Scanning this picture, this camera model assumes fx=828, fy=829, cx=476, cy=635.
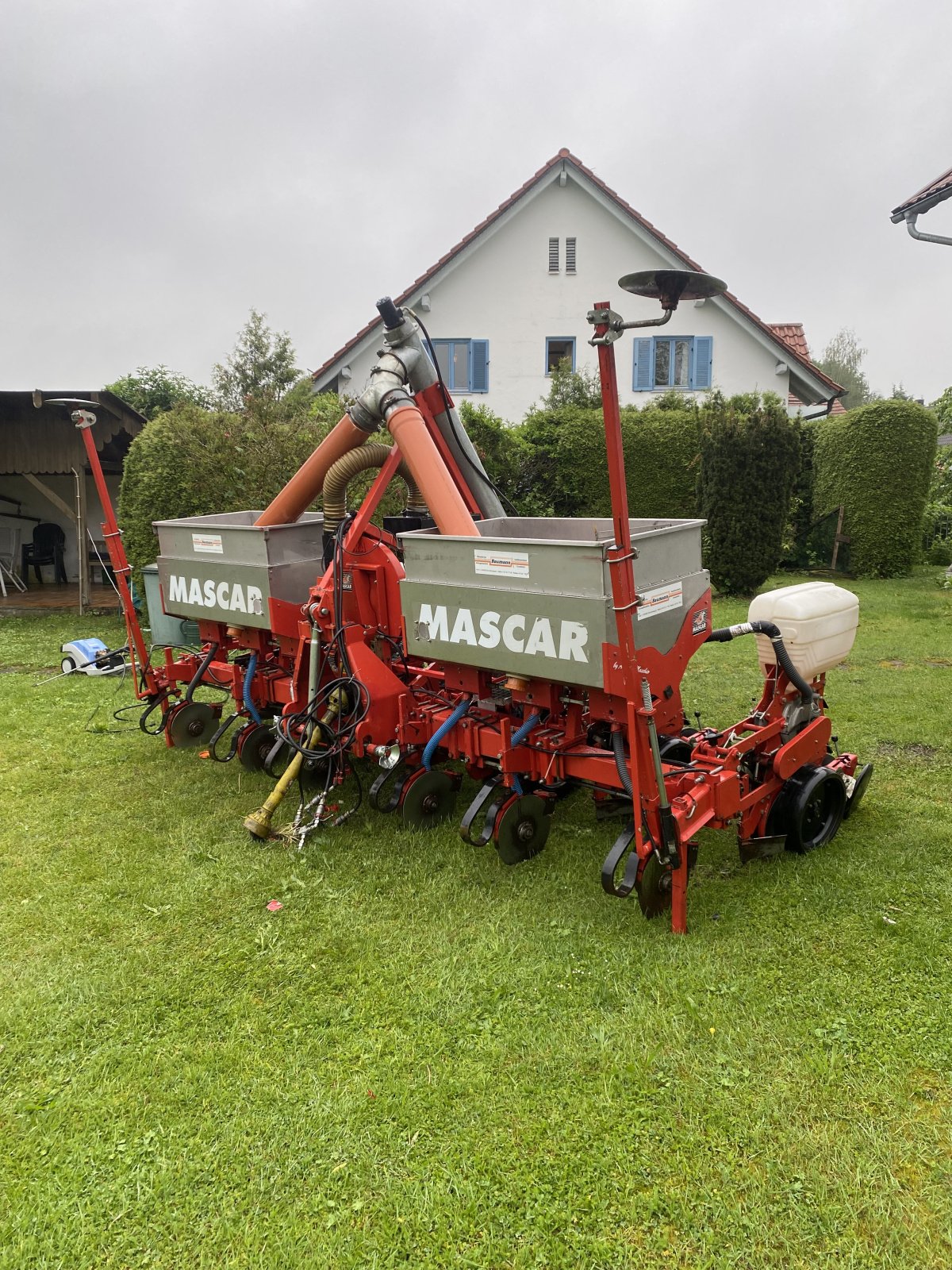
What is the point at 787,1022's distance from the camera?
108 inches

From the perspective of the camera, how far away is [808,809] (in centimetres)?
383

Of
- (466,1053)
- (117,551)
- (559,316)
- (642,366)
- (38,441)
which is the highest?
(559,316)

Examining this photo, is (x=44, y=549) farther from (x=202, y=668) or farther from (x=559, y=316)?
(x=202, y=668)

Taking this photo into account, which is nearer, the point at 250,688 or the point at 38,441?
the point at 250,688

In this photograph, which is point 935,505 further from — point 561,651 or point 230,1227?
point 230,1227

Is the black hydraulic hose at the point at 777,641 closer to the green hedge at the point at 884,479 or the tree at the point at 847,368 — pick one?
Result: the green hedge at the point at 884,479

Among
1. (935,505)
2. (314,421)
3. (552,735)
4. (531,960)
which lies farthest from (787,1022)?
(935,505)

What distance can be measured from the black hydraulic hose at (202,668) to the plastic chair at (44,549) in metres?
11.3

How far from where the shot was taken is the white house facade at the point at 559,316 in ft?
51.5

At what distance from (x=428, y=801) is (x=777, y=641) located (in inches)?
76.0

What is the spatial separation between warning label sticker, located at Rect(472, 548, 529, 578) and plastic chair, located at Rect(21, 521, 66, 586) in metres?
14.0

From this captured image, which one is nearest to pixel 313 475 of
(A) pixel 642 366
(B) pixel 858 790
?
(B) pixel 858 790

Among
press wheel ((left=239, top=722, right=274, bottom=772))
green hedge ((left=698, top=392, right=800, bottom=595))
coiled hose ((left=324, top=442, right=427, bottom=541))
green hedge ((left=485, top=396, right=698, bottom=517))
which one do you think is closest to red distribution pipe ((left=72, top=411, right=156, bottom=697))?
press wheel ((left=239, top=722, right=274, bottom=772))

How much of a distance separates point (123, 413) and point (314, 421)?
3.25 m
